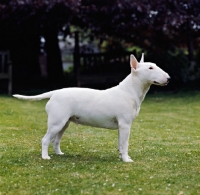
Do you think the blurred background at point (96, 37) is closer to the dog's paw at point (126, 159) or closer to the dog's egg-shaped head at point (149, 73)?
the dog's egg-shaped head at point (149, 73)

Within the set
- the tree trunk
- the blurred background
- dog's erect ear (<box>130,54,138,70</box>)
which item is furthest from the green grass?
the tree trunk

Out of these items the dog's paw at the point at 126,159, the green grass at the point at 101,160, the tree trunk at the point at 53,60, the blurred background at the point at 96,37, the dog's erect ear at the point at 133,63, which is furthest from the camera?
the tree trunk at the point at 53,60

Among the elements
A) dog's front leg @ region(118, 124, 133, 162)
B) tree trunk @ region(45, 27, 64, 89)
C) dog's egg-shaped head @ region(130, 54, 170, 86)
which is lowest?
tree trunk @ region(45, 27, 64, 89)

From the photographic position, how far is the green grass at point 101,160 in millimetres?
5457

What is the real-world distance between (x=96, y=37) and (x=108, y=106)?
12213mm

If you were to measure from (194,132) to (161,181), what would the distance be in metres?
4.51

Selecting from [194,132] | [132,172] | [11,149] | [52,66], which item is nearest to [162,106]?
[194,132]

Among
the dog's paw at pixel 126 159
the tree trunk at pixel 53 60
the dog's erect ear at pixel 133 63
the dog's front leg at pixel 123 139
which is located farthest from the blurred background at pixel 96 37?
the dog's paw at pixel 126 159

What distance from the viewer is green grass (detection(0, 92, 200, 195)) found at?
17.9ft

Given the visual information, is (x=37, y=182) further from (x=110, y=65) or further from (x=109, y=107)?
(x=110, y=65)

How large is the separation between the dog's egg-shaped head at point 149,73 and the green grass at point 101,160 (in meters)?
Result: 1.14

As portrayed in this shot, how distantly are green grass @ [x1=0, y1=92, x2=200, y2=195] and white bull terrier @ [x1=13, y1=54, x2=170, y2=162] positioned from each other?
0.45 metres

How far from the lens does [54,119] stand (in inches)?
275

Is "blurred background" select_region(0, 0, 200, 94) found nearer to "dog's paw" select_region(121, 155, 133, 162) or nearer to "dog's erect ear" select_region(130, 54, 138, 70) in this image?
"dog's erect ear" select_region(130, 54, 138, 70)
